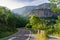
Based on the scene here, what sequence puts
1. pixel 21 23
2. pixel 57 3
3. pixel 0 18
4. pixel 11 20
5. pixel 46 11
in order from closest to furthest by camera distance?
pixel 57 3 < pixel 0 18 < pixel 11 20 < pixel 21 23 < pixel 46 11

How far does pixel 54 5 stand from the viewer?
25.1 m

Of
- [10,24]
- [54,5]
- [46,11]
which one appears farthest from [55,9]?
[46,11]

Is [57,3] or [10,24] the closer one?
[57,3]

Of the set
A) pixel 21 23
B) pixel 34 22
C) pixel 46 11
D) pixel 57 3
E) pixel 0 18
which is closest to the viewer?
pixel 57 3

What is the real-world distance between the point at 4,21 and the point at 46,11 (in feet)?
417

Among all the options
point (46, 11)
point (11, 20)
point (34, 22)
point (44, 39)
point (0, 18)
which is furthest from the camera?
point (46, 11)

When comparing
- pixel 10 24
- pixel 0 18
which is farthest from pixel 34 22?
pixel 0 18

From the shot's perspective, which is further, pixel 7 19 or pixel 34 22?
pixel 34 22

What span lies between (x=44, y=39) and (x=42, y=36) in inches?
26.7

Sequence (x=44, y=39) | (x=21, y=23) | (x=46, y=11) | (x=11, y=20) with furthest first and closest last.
Result: (x=46, y=11) → (x=21, y=23) → (x=11, y=20) → (x=44, y=39)

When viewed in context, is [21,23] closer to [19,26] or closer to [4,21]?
[19,26]

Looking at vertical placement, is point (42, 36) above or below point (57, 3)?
below

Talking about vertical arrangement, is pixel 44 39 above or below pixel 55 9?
below

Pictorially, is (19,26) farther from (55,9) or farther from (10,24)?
(55,9)
